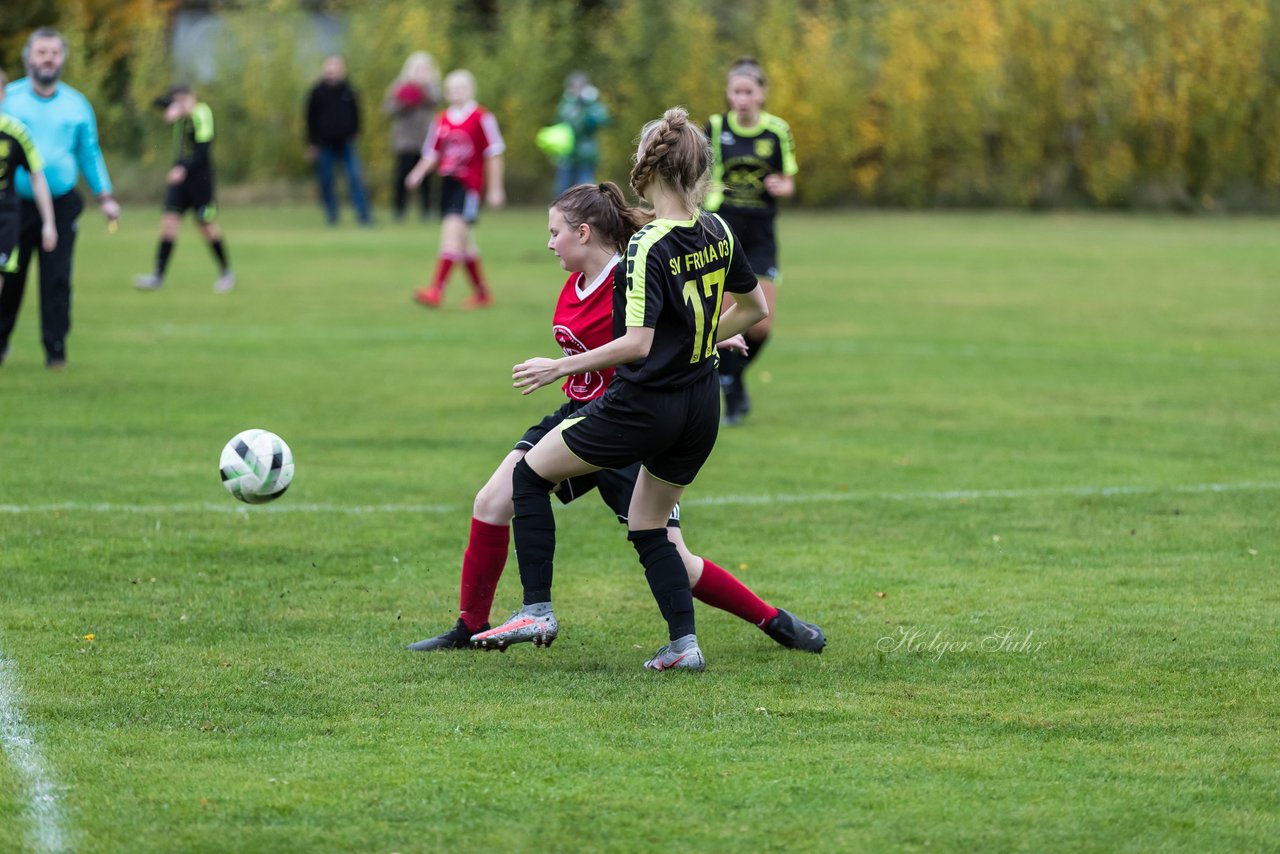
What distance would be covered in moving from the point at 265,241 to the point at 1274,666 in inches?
817

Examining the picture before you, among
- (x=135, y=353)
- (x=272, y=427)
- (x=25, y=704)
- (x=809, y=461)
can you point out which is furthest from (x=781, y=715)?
(x=135, y=353)

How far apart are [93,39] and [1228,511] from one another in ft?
103

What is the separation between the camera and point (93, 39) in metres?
35.1

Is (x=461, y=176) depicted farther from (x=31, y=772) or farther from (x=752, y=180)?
(x=31, y=772)

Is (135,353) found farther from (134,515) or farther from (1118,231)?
(1118,231)

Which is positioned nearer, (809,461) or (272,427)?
(809,461)

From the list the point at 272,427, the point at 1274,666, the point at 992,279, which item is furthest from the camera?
the point at 992,279

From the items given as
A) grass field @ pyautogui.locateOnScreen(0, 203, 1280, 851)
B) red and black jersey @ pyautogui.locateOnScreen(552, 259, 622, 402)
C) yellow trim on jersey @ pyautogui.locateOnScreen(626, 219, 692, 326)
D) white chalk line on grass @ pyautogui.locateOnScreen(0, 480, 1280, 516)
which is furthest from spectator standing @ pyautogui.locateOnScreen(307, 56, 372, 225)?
yellow trim on jersey @ pyautogui.locateOnScreen(626, 219, 692, 326)

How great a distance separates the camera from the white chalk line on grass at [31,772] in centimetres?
401

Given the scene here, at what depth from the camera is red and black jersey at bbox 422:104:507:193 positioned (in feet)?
57.3

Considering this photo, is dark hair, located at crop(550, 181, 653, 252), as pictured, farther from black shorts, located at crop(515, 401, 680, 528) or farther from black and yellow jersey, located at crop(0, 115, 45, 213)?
black and yellow jersey, located at crop(0, 115, 45, 213)

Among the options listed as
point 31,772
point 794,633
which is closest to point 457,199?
point 794,633

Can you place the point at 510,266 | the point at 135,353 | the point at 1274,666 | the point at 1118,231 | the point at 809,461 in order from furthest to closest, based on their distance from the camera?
the point at 1118,231 < the point at 510,266 < the point at 135,353 < the point at 809,461 < the point at 1274,666

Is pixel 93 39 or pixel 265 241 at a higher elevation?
pixel 93 39
